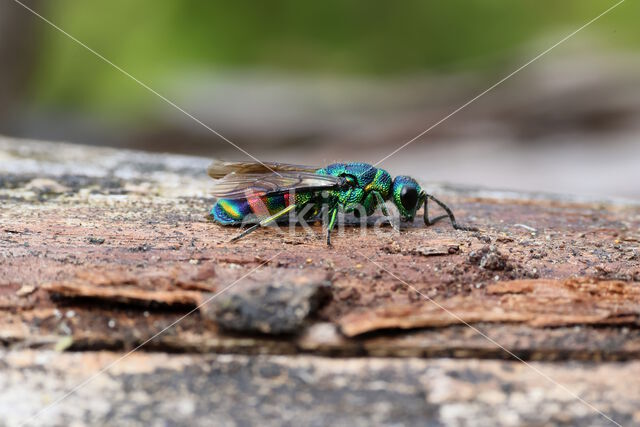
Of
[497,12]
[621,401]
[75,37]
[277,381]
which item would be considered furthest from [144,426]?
[497,12]

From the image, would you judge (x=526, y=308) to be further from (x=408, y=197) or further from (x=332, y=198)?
(x=332, y=198)

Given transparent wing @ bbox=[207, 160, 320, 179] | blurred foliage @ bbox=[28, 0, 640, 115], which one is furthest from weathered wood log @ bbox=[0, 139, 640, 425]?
blurred foliage @ bbox=[28, 0, 640, 115]

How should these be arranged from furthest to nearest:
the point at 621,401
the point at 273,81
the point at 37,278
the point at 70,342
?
1. the point at 273,81
2. the point at 37,278
3. the point at 70,342
4. the point at 621,401

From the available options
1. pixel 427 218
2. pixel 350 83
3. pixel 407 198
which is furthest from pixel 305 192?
pixel 350 83

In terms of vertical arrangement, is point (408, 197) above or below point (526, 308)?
above

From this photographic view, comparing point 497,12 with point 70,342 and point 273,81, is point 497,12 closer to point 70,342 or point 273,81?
point 273,81

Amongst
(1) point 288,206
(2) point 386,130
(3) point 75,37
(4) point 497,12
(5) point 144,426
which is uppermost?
(4) point 497,12
